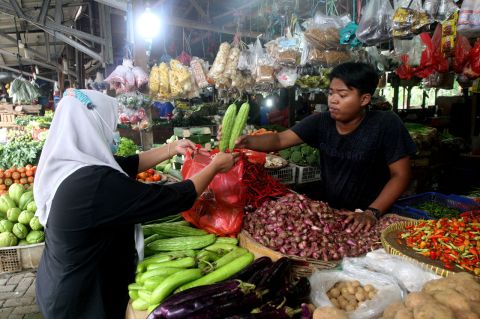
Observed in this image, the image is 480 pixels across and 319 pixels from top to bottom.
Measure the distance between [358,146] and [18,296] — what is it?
379cm

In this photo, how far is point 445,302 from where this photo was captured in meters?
1.22

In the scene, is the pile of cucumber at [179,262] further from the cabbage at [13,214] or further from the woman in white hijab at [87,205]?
the cabbage at [13,214]

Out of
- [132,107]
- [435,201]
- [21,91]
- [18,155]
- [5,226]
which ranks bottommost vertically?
[5,226]

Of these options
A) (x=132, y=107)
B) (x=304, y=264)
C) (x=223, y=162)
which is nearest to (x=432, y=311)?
(x=304, y=264)

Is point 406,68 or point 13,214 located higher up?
point 406,68

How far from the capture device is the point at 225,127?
2.63 metres

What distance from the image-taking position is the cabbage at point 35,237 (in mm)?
3905

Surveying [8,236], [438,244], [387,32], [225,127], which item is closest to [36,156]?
[8,236]

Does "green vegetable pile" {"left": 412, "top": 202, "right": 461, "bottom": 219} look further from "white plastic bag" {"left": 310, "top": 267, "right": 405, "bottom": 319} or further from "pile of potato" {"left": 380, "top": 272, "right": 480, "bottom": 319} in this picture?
"pile of potato" {"left": 380, "top": 272, "right": 480, "bottom": 319}

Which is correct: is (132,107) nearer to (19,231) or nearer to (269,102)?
(19,231)

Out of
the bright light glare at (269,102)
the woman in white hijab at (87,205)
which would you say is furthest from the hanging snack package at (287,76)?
the bright light glare at (269,102)

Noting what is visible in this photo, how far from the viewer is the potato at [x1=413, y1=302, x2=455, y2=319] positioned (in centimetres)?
112

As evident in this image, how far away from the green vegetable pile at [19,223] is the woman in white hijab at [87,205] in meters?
2.30

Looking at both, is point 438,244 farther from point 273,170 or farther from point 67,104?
point 273,170
